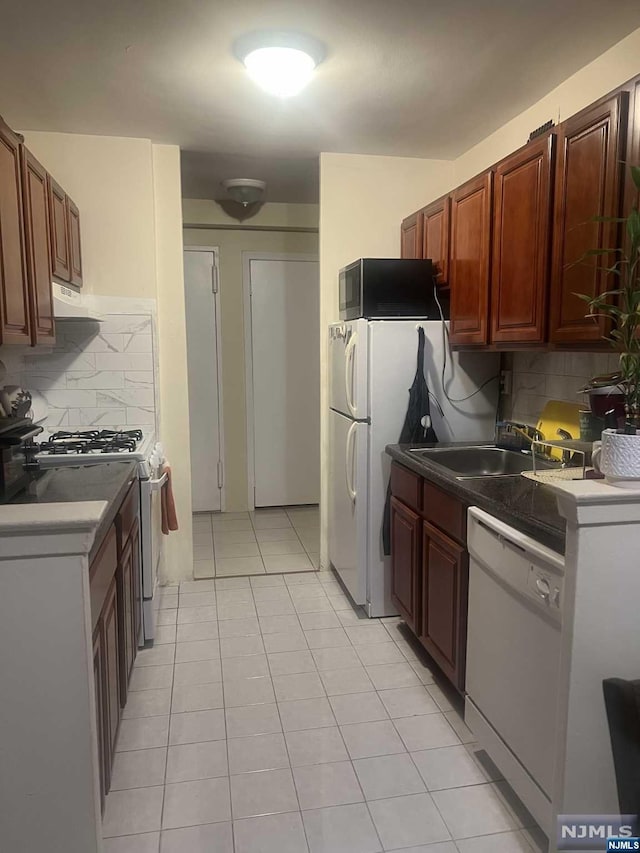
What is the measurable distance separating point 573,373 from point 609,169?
0.95 m

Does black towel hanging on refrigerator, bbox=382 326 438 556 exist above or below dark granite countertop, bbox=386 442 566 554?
above

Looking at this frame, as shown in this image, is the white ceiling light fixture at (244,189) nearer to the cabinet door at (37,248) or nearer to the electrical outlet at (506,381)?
the cabinet door at (37,248)

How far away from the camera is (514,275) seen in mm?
2348

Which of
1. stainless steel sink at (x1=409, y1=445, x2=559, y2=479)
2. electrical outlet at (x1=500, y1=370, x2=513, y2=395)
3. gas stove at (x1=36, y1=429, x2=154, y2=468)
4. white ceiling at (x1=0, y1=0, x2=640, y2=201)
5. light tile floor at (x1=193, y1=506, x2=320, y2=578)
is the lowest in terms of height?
light tile floor at (x1=193, y1=506, x2=320, y2=578)

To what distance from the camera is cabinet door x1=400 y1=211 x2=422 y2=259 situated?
3.25 meters

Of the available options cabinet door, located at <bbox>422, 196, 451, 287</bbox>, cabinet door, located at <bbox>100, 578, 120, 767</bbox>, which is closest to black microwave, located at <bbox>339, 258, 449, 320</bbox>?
cabinet door, located at <bbox>422, 196, 451, 287</bbox>

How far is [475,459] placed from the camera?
282cm

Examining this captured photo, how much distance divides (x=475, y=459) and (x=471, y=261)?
892 mm

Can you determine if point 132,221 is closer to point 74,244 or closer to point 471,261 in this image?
point 74,244

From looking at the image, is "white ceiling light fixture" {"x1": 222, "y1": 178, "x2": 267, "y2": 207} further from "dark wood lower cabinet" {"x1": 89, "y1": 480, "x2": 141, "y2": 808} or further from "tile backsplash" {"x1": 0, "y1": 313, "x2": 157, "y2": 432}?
"dark wood lower cabinet" {"x1": 89, "y1": 480, "x2": 141, "y2": 808}

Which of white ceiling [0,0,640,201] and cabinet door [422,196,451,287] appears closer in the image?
white ceiling [0,0,640,201]

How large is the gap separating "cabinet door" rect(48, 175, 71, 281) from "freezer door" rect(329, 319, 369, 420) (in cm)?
135

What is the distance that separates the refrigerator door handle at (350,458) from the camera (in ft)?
9.79

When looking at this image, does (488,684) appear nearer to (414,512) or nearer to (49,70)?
(414,512)
